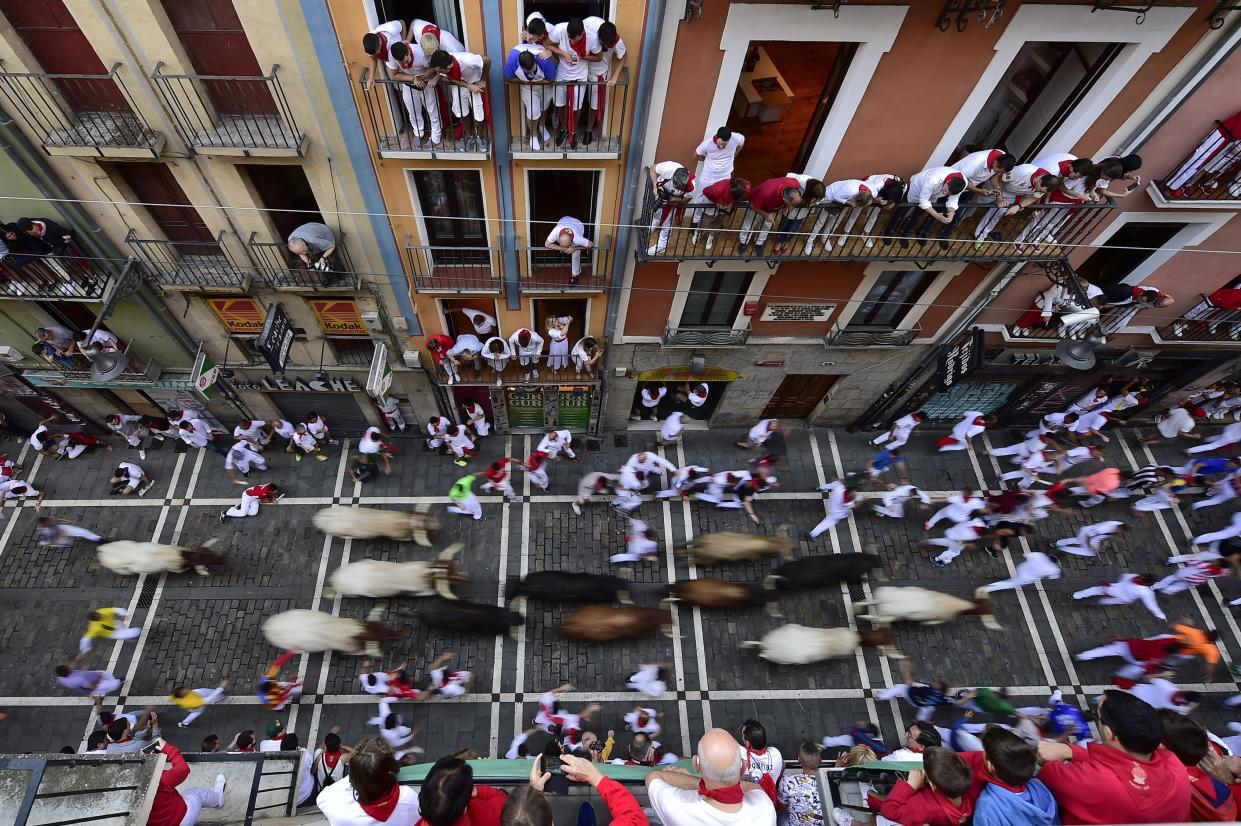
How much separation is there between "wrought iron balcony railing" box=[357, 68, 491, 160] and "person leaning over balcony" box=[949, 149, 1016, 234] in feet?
30.9

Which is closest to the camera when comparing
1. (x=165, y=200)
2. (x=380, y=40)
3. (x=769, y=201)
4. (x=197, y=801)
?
(x=197, y=801)

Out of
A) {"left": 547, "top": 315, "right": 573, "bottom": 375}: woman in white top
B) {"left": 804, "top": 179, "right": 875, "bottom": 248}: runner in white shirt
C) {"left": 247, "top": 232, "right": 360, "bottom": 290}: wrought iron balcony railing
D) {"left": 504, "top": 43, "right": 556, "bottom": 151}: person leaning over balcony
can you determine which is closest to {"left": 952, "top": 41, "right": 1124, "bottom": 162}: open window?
{"left": 804, "top": 179, "right": 875, "bottom": 248}: runner in white shirt

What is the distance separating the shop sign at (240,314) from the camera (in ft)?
50.0

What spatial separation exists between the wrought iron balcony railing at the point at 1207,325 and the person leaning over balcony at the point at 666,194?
14870 millimetres

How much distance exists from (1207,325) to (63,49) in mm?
26989

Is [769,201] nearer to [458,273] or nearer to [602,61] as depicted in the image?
[602,61]

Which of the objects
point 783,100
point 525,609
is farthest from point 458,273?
point 525,609

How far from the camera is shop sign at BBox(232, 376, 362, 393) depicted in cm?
1756

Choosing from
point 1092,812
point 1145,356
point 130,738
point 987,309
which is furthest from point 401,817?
point 1145,356

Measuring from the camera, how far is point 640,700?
15883mm

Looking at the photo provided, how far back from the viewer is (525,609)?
55.5ft

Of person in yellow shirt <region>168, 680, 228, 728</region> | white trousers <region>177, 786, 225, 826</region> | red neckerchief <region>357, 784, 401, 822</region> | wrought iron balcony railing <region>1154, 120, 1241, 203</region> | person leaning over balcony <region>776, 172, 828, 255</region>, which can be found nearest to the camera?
red neckerchief <region>357, 784, 401, 822</region>

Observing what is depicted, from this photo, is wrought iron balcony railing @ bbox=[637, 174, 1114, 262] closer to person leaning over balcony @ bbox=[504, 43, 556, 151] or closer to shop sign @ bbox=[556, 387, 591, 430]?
Result: person leaning over balcony @ bbox=[504, 43, 556, 151]

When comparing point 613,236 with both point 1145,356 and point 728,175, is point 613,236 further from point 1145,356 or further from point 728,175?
point 1145,356
